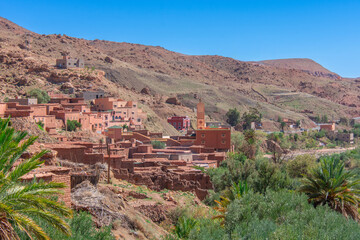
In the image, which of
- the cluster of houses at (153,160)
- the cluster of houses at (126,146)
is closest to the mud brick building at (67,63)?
the cluster of houses at (126,146)

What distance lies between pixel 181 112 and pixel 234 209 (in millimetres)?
47619

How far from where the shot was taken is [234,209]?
10.2 m

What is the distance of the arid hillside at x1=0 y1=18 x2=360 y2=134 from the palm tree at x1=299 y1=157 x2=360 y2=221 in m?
32.1

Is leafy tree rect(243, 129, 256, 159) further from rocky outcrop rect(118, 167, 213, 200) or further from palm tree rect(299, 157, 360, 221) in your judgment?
palm tree rect(299, 157, 360, 221)

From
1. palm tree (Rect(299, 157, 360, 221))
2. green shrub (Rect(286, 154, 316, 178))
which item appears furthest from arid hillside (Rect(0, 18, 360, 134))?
palm tree (Rect(299, 157, 360, 221))

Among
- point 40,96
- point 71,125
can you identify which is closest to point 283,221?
point 71,125

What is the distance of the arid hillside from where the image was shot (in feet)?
171

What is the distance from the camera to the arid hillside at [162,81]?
5216cm

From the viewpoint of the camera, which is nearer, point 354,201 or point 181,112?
point 354,201

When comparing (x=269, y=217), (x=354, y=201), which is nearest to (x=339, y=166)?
(x=354, y=201)

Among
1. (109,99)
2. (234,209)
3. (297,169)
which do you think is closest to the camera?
(234,209)

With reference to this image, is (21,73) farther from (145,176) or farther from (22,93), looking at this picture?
(145,176)

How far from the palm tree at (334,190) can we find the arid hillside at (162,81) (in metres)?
32.1

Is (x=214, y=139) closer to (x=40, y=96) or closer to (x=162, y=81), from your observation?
(x=40, y=96)
